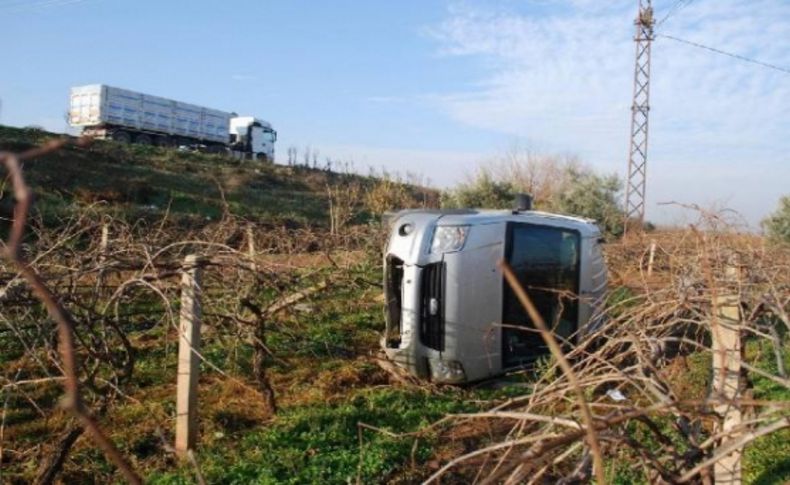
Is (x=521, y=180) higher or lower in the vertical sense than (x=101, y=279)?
higher

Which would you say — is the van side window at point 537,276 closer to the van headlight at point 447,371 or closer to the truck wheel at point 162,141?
the van headlight at point 447,371

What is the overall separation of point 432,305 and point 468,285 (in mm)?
420

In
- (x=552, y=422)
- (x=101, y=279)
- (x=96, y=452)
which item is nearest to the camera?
(x=552, y=422)

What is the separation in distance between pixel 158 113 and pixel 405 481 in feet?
138

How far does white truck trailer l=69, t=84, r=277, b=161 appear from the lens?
132ft

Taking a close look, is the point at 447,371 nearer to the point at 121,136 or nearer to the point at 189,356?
Answer: the point at 189,356

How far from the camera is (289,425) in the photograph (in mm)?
5934

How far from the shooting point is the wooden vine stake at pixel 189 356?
5109mm

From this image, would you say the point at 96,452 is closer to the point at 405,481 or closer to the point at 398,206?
the point at 405,481

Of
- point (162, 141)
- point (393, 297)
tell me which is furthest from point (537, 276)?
point (162, 141)

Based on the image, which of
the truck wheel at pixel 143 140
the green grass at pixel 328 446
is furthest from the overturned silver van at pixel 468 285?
the truck wheel at pixel 143 140

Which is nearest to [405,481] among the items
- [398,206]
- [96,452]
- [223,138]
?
[96,452]

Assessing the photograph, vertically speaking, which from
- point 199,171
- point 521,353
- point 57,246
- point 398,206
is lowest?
point 521,353

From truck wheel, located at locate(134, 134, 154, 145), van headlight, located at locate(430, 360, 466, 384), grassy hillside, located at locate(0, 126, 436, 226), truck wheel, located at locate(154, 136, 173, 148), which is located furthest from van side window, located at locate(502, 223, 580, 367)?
truck wheel, located at locate(154, 136, 173, 148)
